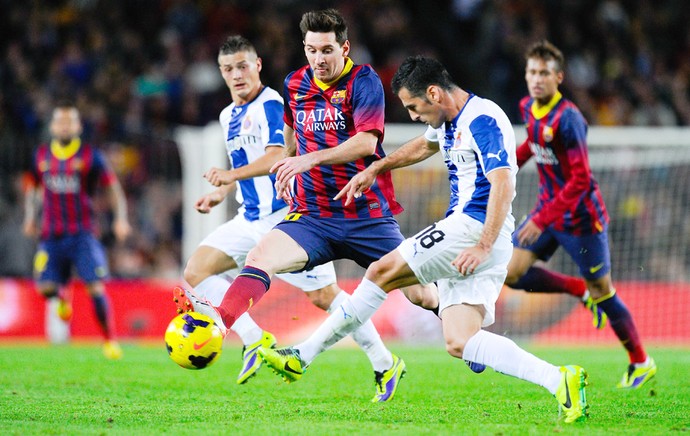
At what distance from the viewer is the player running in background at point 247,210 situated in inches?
303

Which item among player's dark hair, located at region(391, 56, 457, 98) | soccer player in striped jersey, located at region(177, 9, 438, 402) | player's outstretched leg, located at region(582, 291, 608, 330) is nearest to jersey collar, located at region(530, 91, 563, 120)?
player's outstretched leg, located at region(582, 291, 608, 330)

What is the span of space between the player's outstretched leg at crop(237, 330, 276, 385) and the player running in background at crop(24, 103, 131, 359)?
3.96 m

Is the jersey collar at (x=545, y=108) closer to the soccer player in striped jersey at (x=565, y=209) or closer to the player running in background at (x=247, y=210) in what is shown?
the soccer player in striped jersey at (x=565, y=209)

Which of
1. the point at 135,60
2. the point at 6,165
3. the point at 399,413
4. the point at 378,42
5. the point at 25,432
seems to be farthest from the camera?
the point at 378,42

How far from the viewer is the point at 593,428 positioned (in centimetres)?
561

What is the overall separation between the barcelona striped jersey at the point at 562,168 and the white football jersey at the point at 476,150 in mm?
1737

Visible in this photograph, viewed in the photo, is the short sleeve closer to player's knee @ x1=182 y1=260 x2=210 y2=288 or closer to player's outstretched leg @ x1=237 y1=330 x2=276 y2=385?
player's knee @ x1=182 y1=260 x2=210 y2=288

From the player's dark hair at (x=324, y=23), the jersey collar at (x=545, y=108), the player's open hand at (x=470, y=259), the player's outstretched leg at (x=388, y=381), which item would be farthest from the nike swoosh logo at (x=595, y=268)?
the player's dark hair at (x=324, y=23)

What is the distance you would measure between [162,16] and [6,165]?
4.82 meters

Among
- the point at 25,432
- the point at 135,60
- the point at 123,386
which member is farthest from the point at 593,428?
the point at 135,60

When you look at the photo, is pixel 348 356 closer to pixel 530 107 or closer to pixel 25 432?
pixel 530 107

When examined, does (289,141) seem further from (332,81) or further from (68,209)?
(68,209)

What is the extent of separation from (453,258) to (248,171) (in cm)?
183

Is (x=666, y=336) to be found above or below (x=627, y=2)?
below
